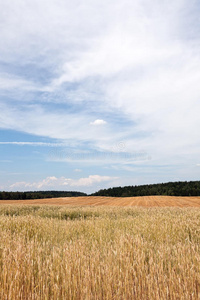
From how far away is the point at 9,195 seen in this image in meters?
57.8

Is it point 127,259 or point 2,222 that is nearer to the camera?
point 127,259

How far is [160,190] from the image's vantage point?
6147cm

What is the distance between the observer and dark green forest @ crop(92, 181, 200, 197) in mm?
54250

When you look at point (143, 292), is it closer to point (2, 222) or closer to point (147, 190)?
point (2, 222)

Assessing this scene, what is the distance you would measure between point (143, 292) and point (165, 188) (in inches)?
2392

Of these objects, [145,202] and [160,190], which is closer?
[145,202]

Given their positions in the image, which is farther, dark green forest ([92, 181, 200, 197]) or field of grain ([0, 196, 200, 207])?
dark green forest ([92, 181, 200, 197])

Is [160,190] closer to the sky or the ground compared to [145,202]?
closer to the sky

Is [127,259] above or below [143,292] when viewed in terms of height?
above

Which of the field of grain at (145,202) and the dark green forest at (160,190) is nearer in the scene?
the field of grain at (145,202)

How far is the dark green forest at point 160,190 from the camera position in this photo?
178ft

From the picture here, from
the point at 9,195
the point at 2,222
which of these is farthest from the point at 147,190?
the point at 2,222

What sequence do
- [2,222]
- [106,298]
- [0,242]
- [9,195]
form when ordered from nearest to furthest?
[106,298]
[0,242]
[2,222]
[9,195]

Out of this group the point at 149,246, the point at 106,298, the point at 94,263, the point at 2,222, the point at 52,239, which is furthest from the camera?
the point at 2,222
